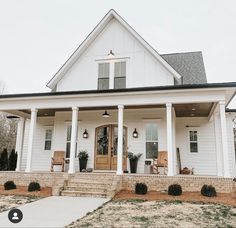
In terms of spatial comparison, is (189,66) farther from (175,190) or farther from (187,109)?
(175,190)

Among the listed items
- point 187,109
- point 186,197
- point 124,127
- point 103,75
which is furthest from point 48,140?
point 186,197

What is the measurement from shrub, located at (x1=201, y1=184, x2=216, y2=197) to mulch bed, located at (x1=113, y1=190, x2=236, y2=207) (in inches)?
6.3

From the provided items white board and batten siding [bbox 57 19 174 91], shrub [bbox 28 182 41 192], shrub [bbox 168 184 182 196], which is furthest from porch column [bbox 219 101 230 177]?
shrub [bbox 28 182 41 192]

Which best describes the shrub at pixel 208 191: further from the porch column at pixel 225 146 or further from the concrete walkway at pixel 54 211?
the concrete walkway at pixel 54 211

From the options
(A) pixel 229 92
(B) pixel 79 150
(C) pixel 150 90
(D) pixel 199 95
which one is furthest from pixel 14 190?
(A) pixel 229 92

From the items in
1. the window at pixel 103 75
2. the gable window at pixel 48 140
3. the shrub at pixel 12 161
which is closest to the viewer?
the window at pixel 103 75

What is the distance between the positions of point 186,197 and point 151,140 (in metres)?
4.68

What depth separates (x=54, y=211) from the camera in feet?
23.4

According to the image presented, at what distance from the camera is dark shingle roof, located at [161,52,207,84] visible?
15031 millimetres

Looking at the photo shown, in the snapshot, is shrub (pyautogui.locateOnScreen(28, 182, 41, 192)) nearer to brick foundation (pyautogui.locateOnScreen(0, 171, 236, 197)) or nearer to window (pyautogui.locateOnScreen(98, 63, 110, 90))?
brick foundation (pyautogui.locateOnScreen(0, 171, 236, 197))

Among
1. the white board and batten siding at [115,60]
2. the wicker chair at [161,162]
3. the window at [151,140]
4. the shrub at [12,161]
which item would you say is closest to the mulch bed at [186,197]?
the wicker chair at [161,162]

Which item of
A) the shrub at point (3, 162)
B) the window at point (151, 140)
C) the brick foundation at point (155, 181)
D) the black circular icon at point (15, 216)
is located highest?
the window at point (151, 140)

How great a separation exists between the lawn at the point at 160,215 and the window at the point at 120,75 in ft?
22.8

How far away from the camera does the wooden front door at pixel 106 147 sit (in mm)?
13591
